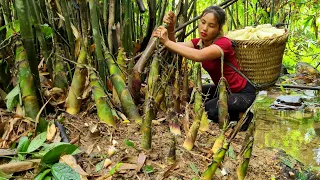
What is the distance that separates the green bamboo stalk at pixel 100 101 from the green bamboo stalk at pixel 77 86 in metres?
0.10

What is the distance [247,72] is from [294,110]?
62.3 inches

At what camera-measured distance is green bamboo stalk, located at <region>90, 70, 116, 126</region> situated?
76.8 inches

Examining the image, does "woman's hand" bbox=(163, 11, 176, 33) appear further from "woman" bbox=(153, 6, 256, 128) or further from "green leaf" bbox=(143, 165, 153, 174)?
"green leaf" bbox=(143, 165, 153, 174)

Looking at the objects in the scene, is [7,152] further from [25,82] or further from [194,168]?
[194,168]

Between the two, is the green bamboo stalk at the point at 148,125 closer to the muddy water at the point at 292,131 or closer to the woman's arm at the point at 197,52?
the woman's arm at the point at 197,52

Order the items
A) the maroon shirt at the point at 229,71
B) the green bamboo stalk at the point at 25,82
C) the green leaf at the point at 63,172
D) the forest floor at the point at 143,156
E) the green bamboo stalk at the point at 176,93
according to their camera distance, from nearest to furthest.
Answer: the green leaf at the point at 63,172 → the forest floor at the point at 143,156 → the green bamboo stalk at the point at 25,82 → the green bamboo stalk at the point at 176,93 → the maroon shirt at the point at 229,71

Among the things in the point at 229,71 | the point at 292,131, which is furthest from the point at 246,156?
the point at 292,131

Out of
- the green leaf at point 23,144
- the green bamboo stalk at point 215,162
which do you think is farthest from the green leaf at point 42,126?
the green bamboo stalk at point 215,162

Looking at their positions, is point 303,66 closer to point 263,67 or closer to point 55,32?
point 263,67

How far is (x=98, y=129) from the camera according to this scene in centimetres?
191

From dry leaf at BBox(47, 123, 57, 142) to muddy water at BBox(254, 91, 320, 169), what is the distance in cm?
140

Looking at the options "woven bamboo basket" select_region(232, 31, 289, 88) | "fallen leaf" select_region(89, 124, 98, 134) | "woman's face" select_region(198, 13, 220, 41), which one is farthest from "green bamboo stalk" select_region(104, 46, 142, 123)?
"woven bamboo basket" select_region(232, 31, 289, 88)

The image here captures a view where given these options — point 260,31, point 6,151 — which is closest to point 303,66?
point 260,31

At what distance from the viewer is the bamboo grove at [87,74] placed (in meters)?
1.77
